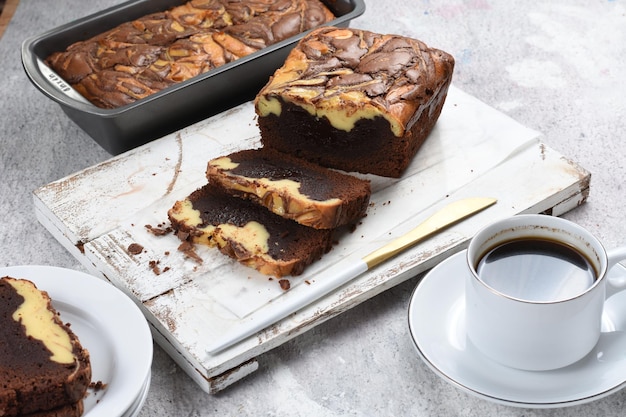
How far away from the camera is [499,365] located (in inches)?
74.7

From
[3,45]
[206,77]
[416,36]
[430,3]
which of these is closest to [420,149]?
[206,77]

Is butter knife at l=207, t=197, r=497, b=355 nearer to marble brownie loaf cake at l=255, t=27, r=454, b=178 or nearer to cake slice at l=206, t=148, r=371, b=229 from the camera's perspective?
cake slice at l=206, t=148, r=371, b=229

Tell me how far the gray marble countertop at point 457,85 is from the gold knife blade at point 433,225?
4.4 inches

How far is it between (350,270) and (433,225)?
0.99ft

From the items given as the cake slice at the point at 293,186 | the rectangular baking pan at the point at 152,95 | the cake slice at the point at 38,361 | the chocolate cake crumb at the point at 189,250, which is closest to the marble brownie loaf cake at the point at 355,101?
the cake slice at the point at 293,186

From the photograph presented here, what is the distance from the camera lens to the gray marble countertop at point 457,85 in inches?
79.9

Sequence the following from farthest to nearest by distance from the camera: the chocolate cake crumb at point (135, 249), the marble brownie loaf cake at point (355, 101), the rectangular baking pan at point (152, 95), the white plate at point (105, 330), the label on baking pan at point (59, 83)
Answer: the label on baking pan at point (59, 83) < the rectangular baking pan at point (152, 95) < the marble brownie loaf cake at point (355, 101) < the chocolate cake crumb at point (135, 249) < the white plate at point (105, 330)

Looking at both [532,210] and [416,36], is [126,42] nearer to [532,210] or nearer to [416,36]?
[416,36]

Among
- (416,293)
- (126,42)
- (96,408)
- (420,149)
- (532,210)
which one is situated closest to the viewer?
(96,408)

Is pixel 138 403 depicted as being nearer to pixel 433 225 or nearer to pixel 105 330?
pixel 105 330

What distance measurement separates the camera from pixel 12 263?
2488 millimetres

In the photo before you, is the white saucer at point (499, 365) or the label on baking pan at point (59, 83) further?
the label on baking pan at point (59, 83)

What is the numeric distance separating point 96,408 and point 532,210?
1.31 m

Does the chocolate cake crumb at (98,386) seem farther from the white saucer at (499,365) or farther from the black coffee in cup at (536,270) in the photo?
the black coffee in cup at (536,270)
